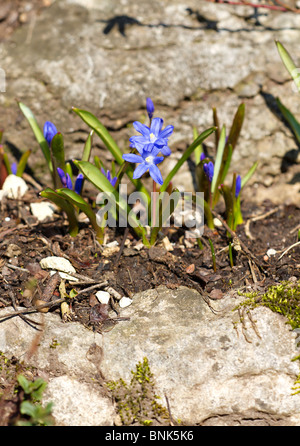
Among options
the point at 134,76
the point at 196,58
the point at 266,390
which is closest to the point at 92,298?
the point at 266,390

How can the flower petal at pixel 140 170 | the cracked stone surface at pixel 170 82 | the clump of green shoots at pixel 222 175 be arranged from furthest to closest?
the cracked stone surface at pixel 170 82, the clump of green shoots at pixel 222 175, the flower petal at pixel 140 170

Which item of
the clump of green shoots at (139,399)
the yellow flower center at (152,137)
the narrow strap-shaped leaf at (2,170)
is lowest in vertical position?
the clump of green shoots at (139,399)

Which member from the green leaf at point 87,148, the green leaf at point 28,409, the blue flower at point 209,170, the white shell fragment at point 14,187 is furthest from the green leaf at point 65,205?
the green leaf at point 28,409

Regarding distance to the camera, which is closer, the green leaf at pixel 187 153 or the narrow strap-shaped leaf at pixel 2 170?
the green leaf at pixel 187 153

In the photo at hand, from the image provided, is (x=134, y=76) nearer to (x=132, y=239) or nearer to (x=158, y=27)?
(x=158, y=27)

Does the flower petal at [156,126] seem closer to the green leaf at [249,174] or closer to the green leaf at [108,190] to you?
the green leaf at [108,190]

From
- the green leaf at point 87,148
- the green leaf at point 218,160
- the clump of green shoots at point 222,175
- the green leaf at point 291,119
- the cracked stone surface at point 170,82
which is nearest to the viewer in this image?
the clump of green shoots at point 222,175

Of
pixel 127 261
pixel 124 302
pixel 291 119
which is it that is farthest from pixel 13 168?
pixel 291 119
